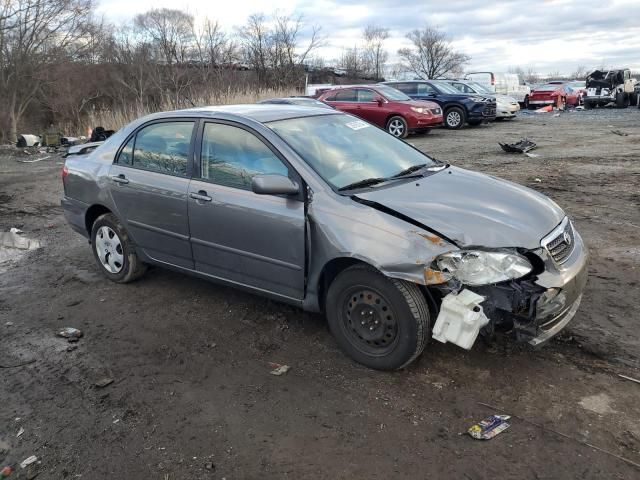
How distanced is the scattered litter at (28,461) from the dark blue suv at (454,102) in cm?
1778

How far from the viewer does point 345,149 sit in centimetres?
396

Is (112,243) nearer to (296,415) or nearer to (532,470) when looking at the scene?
(296,415)


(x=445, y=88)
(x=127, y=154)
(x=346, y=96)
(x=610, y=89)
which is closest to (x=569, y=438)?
(x=127, y=154)

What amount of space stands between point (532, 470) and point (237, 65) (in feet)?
150

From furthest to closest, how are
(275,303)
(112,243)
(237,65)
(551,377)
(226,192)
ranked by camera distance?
(237,65)
(112,243)
(275,303)
(226,192)
(551,377)

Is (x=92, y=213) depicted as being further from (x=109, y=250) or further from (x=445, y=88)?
(x=445, y=88)

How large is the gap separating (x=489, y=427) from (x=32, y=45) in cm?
3584

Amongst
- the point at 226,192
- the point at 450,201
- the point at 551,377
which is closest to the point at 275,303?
the point at 226,192

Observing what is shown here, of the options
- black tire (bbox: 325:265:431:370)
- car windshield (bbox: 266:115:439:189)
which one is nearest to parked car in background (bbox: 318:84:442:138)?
car windshield (bbox: 266:115:439:189)

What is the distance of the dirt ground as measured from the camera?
260 cm

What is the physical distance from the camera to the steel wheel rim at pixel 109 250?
488 cm

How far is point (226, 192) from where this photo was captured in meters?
3.83

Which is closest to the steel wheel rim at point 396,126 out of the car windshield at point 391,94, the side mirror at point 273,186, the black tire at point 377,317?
the car windshield at point 391,94

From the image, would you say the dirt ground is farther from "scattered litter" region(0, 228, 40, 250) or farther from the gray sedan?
"scattered litter" region(0, 228, 40, 250)
